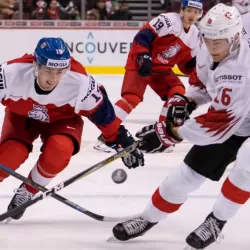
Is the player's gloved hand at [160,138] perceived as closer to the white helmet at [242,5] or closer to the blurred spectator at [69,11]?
the white helmet at [242,5]

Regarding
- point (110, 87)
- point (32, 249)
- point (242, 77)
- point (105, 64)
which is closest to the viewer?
point (242, 77)

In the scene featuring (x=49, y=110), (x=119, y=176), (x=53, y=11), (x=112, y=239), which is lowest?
(x=53, y=11)

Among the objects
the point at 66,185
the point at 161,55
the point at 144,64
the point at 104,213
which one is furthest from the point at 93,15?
the point at 66,185

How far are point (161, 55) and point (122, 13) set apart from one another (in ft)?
12.6

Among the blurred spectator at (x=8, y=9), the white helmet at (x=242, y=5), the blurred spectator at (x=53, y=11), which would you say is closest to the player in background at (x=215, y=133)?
the white helmet at (x=242, y=5)

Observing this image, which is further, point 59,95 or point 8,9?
point 8,9

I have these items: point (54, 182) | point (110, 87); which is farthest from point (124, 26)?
point (54, 182)

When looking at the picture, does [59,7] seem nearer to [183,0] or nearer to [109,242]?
[183,0]

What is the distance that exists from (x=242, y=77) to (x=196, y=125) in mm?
248

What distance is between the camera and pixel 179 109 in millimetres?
2834

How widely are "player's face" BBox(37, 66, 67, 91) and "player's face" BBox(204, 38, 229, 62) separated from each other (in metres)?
0.57

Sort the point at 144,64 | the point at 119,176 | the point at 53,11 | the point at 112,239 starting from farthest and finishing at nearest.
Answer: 1. the point at 53,11
2. the point at 144,64
3. the point at 119,176
4. the point at 112,239

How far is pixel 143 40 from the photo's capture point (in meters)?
4.71

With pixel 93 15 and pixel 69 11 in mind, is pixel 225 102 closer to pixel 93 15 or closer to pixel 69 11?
pixel 93 15
